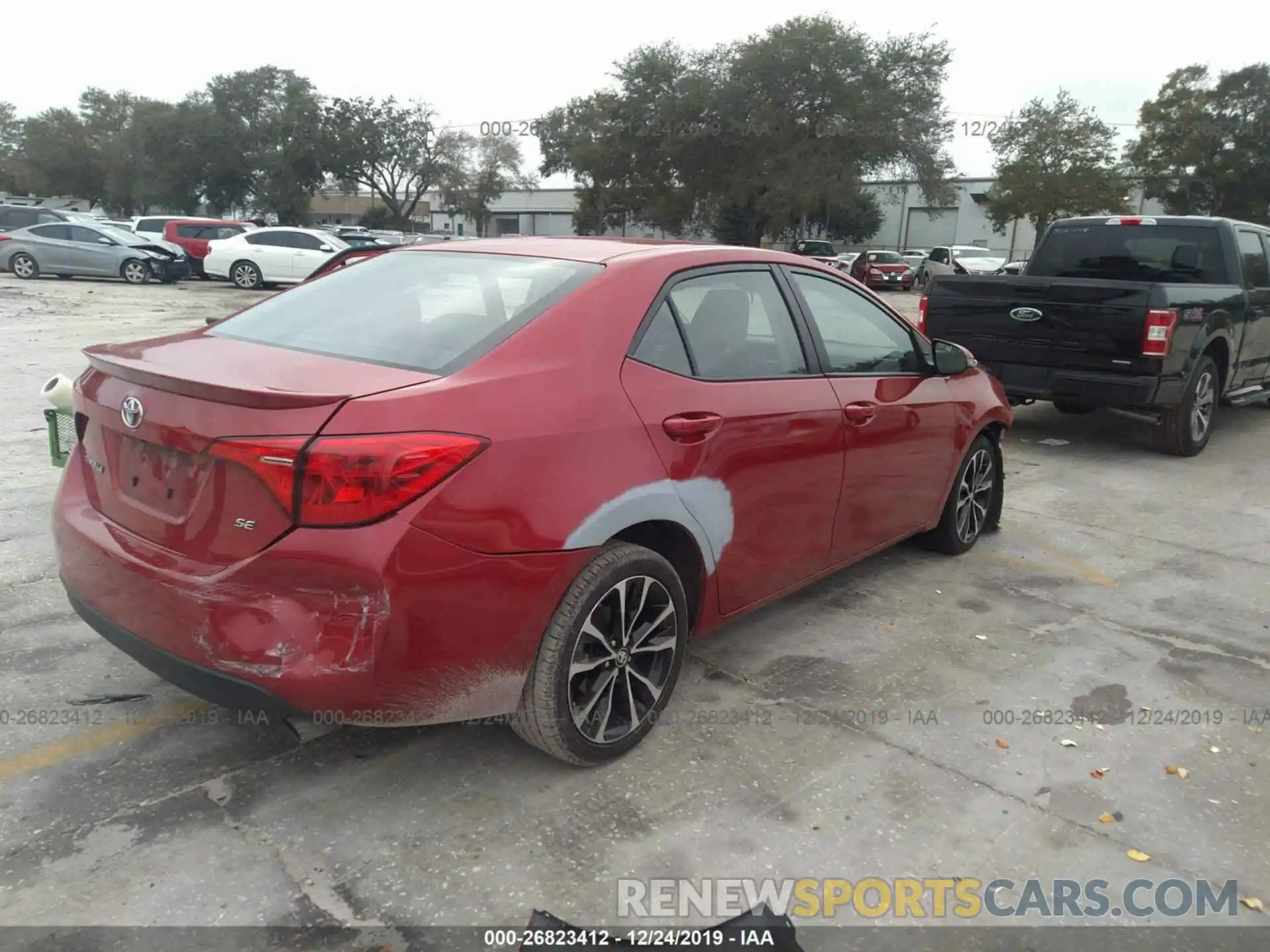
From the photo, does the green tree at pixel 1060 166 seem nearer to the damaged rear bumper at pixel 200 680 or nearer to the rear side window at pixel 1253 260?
the rear side window at pixel 1253 260

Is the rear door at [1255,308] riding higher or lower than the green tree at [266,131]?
lower

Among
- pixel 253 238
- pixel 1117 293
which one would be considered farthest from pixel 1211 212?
pixel 1117 293

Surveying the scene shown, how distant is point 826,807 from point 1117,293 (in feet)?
19.0

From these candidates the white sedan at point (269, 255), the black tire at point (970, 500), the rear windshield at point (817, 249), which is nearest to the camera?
the black tire at point (970, 500)

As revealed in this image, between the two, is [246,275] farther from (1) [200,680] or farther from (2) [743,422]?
(1) [200,680]

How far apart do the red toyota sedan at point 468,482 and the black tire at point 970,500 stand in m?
1.43

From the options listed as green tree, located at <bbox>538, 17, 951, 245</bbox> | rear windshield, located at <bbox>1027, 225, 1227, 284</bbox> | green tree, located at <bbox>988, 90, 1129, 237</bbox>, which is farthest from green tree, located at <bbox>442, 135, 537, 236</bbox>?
rear windshield, located at <bbox>1027, 225, 1227, 284</bbox>

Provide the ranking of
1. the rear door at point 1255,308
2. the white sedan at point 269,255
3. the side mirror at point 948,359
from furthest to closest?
the white sedan at point 269,255 → the rear door at point 1255,308 → the side mirror at point 948,359

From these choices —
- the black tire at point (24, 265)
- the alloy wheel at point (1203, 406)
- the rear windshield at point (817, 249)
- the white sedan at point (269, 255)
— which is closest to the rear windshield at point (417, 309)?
the alloy wheel at point (1203, 406)

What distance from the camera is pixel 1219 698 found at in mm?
3727

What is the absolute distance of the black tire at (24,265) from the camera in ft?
74.9

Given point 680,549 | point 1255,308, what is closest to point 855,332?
point 680,549

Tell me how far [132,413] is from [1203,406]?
826 centimetres

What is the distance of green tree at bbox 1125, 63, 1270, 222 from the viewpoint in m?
39.6
